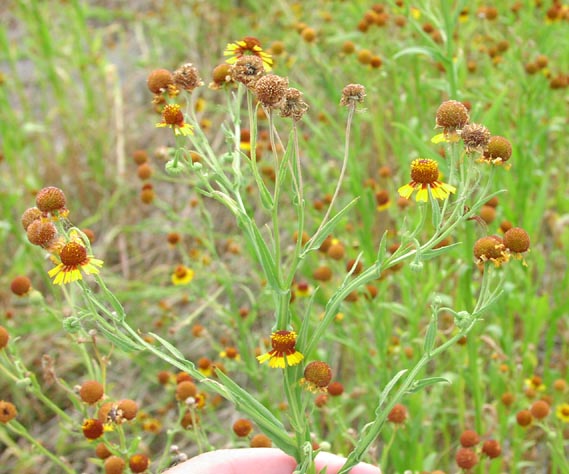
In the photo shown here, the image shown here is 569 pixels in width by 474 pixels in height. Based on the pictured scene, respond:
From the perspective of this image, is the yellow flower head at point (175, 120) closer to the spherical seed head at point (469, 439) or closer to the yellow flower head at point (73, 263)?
the yellow flower head at point (73, 263)

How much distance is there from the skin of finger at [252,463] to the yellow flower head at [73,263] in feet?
1.02

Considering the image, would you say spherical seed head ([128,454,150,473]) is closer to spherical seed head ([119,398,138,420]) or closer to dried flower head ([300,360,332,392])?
spherical seed head ([119,398,138,420])

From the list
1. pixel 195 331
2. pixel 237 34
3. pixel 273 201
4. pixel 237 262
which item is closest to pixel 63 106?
pixel 237 34

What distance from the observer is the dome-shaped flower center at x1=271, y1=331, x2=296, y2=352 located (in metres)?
0.98

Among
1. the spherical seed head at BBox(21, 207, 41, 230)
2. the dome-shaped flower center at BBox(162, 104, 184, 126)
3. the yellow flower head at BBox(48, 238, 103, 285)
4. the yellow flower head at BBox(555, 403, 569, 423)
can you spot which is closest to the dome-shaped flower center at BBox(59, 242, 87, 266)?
the yellow flower head at BBox(48, 238, 103, 285)

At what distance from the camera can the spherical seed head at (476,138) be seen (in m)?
0.98

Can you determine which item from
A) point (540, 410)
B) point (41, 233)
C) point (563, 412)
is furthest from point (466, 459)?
point (41, 233)

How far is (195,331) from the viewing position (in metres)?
1.79

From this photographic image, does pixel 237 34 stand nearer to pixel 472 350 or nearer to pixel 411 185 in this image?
pixel 472 350

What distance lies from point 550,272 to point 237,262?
1.03m

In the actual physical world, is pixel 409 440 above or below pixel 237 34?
below

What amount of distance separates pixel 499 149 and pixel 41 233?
647 millimetres

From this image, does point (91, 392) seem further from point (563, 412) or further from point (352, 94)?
point (563, 412)

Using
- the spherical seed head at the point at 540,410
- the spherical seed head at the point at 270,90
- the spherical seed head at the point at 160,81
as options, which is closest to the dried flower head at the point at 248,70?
the spherical seed head at the point at 270,90
